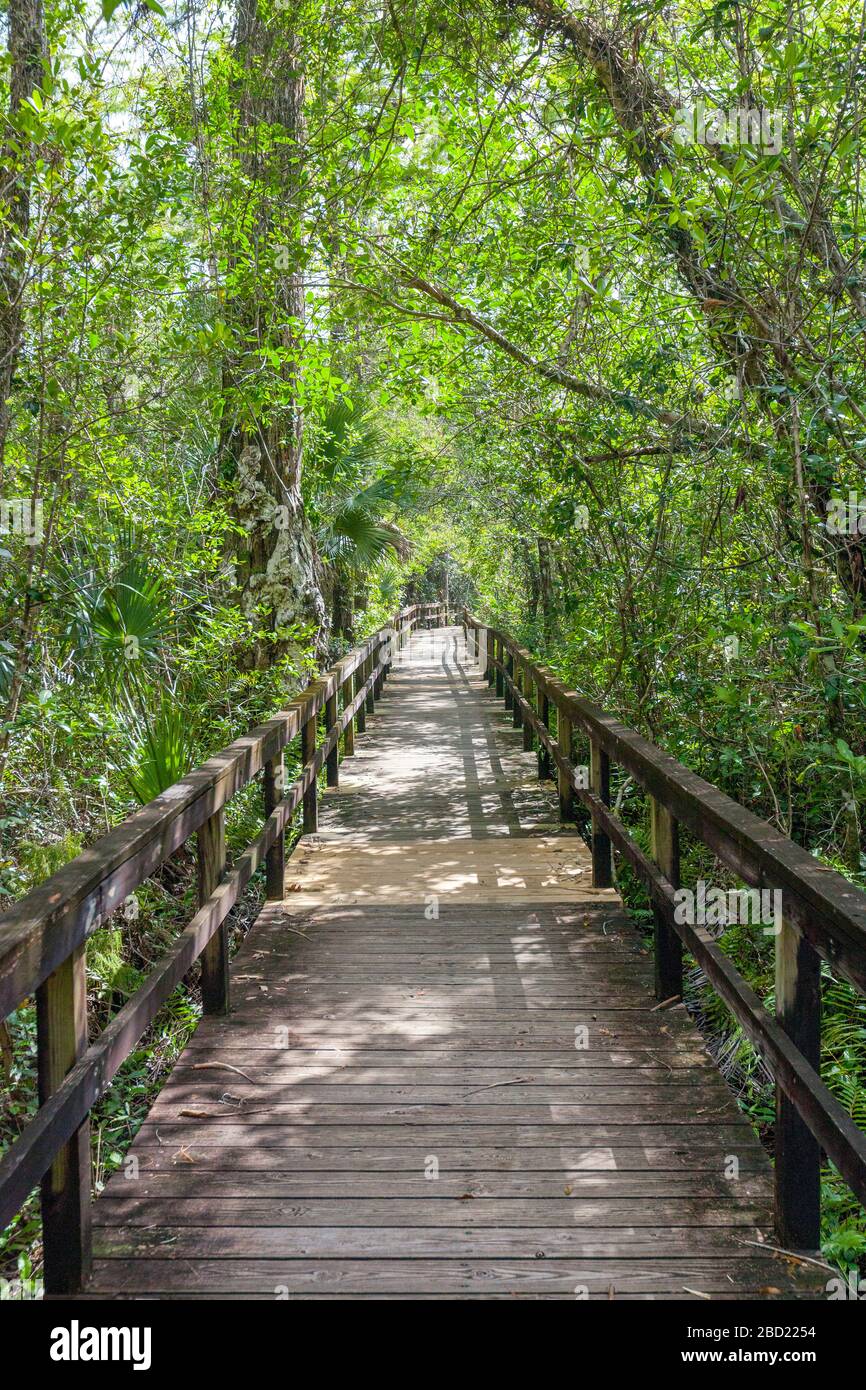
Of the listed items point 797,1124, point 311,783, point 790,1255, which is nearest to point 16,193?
point 311,783

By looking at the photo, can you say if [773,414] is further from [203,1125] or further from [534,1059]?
[203,1125]

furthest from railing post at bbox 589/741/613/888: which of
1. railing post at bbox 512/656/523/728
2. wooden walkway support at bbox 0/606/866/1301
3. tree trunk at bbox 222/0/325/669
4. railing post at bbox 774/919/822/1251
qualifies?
railing post at bbox 512/656/523/728

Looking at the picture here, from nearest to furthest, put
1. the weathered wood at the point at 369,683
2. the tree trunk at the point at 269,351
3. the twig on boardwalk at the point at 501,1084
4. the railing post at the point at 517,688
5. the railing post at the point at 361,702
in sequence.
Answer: the twig on boardwalk at the point at 501,1084 → the tree trunk at the point at 269,351 → the railing post at the point at 361,702 → the railing post at the point at 517,688 → the weathered wood at the point at 369,683

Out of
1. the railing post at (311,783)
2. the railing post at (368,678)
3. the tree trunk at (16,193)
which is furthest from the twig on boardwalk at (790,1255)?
the railing post at (368,678)

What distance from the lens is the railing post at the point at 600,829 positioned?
17.6ft

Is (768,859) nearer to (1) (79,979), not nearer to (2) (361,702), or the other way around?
(1) (79,979)

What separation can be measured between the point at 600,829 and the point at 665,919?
155 cm

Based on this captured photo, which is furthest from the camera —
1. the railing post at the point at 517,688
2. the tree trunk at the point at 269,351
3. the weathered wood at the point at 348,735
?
the railing post at the point at 517,688

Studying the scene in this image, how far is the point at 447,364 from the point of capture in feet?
26.4

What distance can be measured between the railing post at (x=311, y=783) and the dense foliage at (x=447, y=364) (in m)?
0.48

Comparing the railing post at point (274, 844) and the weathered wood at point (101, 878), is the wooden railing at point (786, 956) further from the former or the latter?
the railing post at point (274, 844)

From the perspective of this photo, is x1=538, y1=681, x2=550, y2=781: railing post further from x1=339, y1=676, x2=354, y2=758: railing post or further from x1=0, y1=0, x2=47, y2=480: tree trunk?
x1=0, y1=0, x2=47, y2=480: tree trunk

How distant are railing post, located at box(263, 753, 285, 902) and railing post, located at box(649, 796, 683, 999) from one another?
194 centimetres

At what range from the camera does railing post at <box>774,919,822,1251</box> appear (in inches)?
97.2
